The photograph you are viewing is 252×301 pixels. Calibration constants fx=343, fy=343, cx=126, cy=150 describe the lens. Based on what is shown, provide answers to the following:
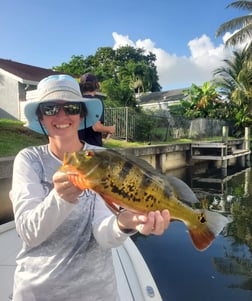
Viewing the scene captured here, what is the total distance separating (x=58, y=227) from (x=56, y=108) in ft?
1.67

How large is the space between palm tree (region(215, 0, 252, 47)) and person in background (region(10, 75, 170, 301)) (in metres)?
25.9

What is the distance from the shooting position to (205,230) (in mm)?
1349

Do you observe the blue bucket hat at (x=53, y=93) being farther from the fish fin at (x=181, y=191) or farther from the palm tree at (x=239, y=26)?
the palm tree at (x=239, y=26)

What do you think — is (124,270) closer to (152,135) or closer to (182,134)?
(152,135)

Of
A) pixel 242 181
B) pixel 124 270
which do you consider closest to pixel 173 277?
pixel 124 270

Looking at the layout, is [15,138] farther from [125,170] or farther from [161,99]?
[161,99]

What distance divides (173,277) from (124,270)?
244cm

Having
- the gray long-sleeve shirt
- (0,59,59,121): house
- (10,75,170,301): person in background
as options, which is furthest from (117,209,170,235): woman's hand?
(0,59,59,121): house

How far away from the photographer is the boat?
2441mm

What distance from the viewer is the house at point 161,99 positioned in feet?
127

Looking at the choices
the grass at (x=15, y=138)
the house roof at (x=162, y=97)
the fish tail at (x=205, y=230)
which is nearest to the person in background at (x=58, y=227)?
the fish tail at (x=205, y=230)

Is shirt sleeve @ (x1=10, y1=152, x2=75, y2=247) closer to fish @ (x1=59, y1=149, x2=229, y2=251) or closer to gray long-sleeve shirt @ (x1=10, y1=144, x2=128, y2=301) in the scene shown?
gray long-sleeve shirt @ (x1=10, y1=144, x2=128, y2=301)

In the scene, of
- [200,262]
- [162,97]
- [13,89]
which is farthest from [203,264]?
[162,97]

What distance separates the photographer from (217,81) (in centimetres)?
3059
